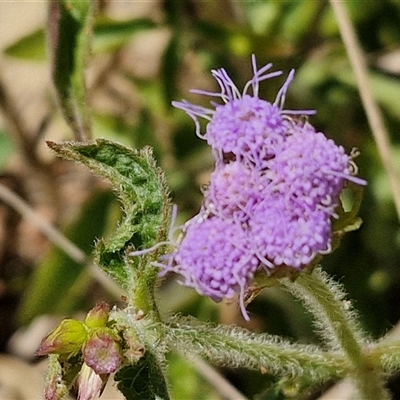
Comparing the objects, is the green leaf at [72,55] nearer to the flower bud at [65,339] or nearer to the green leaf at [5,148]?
the flower bud at [65,339]

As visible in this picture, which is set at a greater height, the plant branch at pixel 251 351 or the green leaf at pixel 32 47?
the green leaf at pixel 32 47

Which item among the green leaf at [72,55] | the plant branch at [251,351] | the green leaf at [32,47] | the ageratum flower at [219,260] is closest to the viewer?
the ageratum flower at [219,260]

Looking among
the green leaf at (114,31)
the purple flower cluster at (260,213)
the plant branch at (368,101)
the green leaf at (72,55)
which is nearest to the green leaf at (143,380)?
the purple flower cluster at (260,213)

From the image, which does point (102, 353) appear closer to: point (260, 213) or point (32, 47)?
point (260, 213)

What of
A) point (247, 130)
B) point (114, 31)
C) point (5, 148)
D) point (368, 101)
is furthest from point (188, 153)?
point (247, 130)

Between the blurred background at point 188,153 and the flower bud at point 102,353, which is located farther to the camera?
the blurred background at point 188,153

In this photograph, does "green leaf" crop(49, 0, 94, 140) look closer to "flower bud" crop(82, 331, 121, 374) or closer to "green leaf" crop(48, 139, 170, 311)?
"green leaf" crop(48, 139, 170, 311)

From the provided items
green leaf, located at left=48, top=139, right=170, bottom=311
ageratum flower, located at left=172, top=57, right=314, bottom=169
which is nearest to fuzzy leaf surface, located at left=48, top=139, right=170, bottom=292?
green leaf, located at left=48, top=139, right=170, bottom=311
